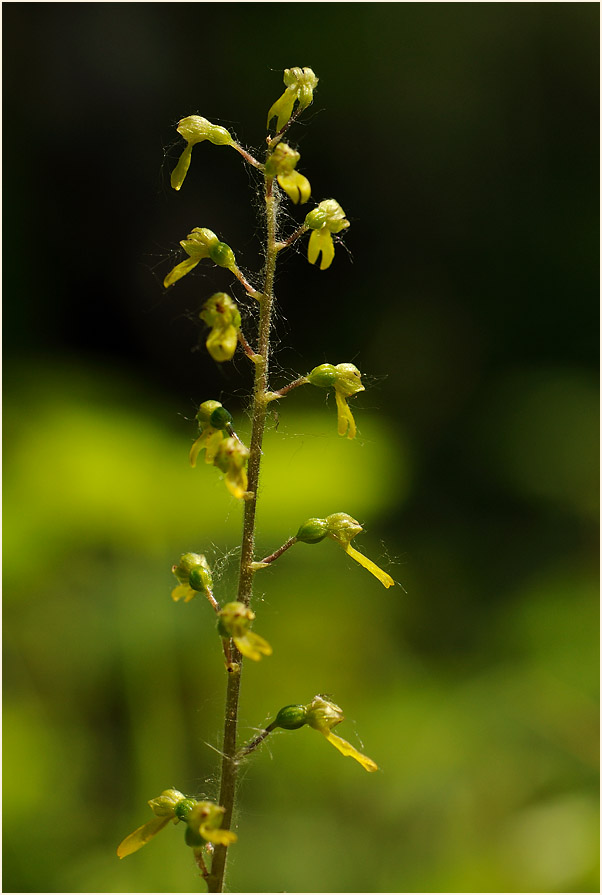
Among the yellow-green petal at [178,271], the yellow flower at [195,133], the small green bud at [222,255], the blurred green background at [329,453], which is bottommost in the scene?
the blurred green background at [329,453]

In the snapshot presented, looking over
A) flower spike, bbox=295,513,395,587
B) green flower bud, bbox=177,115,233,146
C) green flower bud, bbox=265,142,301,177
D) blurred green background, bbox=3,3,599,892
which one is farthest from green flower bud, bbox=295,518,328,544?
green flower bud, bbox=177,115,233,146

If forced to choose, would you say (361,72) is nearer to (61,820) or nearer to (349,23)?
(349,23)

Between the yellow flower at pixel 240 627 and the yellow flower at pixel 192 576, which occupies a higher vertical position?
the yellow flower at pixel 240 627

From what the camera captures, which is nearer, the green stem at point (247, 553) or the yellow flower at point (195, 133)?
the green stem at point (247, 553)

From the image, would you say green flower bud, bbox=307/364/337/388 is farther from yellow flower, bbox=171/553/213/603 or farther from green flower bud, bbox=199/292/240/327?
yellow flower, bbox=171/553/213/603

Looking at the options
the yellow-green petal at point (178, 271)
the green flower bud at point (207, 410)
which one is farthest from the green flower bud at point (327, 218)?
the green flower bud at point (207, 410)

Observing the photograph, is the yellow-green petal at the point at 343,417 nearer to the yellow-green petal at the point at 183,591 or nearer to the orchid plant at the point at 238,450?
the orchid plant at the point at 238,450

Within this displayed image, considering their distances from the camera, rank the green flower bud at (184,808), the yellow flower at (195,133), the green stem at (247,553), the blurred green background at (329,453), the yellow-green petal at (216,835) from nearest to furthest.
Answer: the yellow-green petal at (216,835) < the green stem at (247,553) < the green flower bud at (184,808) < the yellow flower at (195,133) < the blurred green background at (329,453)
